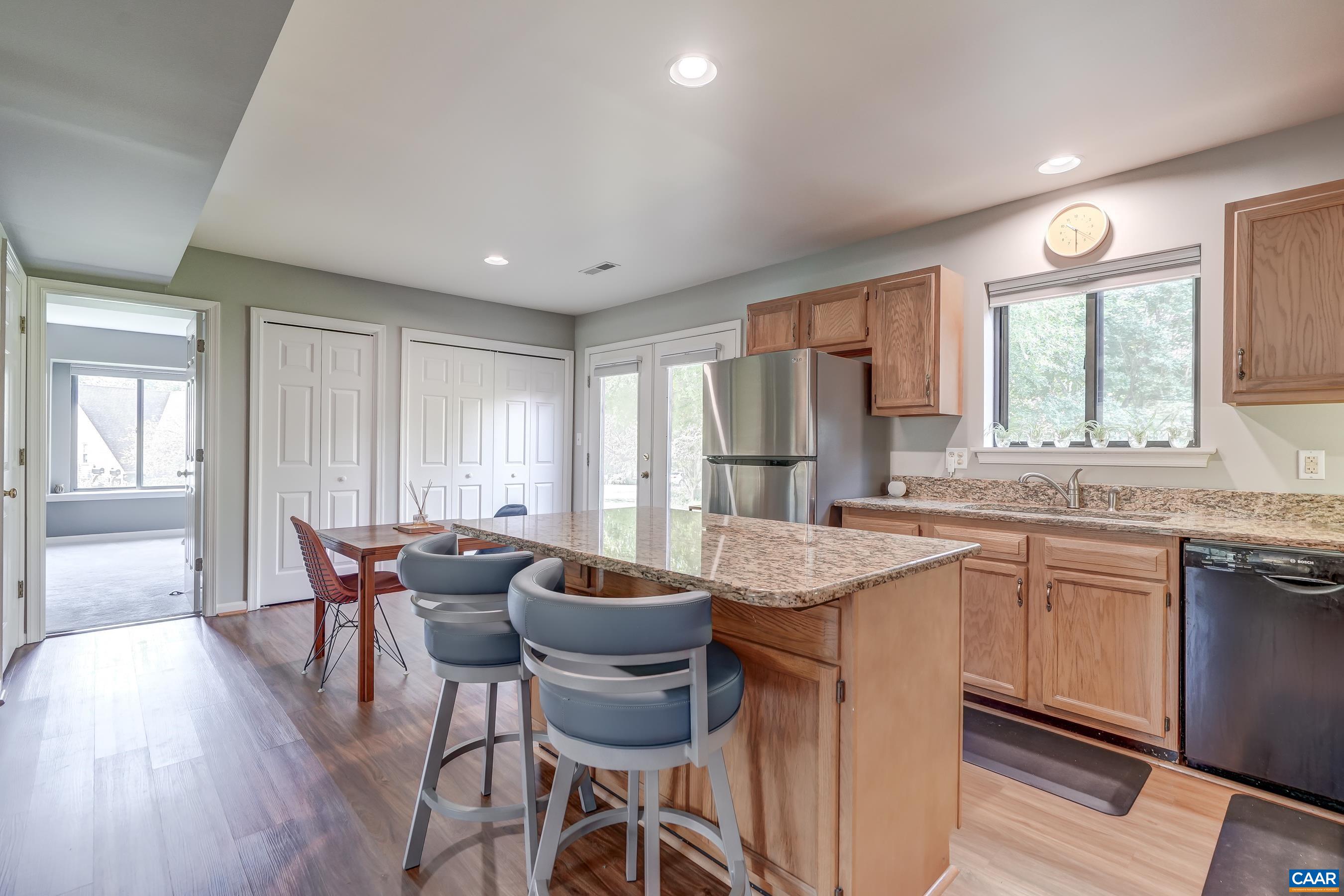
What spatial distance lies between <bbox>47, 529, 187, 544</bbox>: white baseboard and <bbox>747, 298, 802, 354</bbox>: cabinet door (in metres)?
6.61

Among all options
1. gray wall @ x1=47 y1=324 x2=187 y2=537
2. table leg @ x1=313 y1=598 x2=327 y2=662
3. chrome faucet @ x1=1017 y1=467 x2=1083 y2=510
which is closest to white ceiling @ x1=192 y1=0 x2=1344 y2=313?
chrome faucet @ x1=1017 y1=467 x2=1083 y2=510

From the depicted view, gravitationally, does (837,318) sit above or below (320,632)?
above

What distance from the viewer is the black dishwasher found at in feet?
6.39

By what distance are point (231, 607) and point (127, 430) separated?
5.22m

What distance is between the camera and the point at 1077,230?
119 inches

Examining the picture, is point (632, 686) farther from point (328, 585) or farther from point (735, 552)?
point (328, 585)

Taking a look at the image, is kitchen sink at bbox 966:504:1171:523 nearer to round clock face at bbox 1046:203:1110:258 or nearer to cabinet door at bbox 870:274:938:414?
cabinet door at bbox 870:274:938:414

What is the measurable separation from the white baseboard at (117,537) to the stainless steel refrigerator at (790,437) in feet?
21.1

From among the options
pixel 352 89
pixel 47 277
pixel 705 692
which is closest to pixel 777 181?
pixel 352 89

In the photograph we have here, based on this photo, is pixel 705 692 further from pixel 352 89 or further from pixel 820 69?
pixel 352 89

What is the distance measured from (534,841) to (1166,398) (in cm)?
319

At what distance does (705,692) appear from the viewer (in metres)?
1.23

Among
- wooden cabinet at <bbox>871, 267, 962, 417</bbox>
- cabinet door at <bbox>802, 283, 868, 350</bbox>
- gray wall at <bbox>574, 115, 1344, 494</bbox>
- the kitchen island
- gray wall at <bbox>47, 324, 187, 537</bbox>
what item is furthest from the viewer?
gray wall at <bbox>47, 324, 187, 537</bbox>

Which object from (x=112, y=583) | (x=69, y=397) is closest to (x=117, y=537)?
(x=69, y=397)
